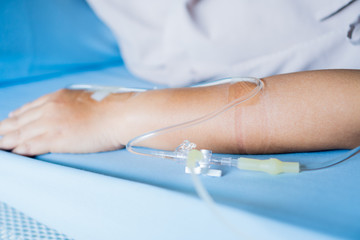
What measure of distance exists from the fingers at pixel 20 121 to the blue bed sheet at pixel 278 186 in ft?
0.38

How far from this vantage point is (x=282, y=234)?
0.38 metres

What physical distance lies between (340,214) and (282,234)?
105 mm

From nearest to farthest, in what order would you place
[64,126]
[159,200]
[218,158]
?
1. [159,200]
2. [218,158]
3. [64,126]

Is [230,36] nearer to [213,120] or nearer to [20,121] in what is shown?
[213,120]

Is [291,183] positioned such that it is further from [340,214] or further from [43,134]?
[43,134]

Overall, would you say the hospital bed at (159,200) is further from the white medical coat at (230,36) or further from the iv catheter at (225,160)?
the white medical coat at (230,36)

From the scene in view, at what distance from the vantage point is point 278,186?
48 cm

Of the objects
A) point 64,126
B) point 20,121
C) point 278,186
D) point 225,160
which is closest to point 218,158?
point 225,160

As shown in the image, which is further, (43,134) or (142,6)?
(142,6)

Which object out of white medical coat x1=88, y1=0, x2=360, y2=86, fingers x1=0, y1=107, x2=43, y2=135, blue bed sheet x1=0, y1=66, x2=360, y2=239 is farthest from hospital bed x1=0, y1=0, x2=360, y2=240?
white medical coat x1=88, y1=0, x2=360, y2=86

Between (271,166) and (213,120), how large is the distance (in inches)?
6.3

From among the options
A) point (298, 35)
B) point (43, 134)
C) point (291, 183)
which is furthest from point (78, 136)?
point (298, 35)

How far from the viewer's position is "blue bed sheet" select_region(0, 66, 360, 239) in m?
0.41

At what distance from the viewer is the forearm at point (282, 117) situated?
0.55 metres
